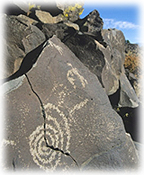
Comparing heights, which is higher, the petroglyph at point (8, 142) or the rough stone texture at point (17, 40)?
the rough stone texture at point (17, 40)

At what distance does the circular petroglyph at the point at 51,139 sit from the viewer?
1.90m

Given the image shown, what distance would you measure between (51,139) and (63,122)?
205mm

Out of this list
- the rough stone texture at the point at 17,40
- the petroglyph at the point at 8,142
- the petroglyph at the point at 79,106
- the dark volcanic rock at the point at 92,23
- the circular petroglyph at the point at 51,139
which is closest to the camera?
the petroglyph at the point at 8,142

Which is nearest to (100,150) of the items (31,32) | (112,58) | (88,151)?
(88,151)

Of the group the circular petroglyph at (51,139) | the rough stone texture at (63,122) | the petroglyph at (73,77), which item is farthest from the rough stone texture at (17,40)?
the circular petroglyph at (51,139)

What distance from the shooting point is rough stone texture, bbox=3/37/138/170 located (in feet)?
6.05

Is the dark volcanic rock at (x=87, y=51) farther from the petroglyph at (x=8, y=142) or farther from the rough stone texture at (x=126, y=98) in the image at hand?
the petroglyph at (x=8, y=142)

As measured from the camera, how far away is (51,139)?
1.98m

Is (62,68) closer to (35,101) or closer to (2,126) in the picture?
(35,101)

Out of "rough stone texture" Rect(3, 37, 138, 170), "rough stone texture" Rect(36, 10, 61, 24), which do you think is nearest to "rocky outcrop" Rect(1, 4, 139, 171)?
"rough stone texture" Rect(3, 37, 138, 170)

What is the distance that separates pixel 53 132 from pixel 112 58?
2.14 meters

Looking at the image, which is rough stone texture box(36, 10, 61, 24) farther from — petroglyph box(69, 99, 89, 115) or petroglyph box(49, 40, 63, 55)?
petroglyph box(69, 99, 89, 115)

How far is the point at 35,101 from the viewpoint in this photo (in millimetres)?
1957

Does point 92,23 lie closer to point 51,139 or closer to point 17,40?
point 17,40
